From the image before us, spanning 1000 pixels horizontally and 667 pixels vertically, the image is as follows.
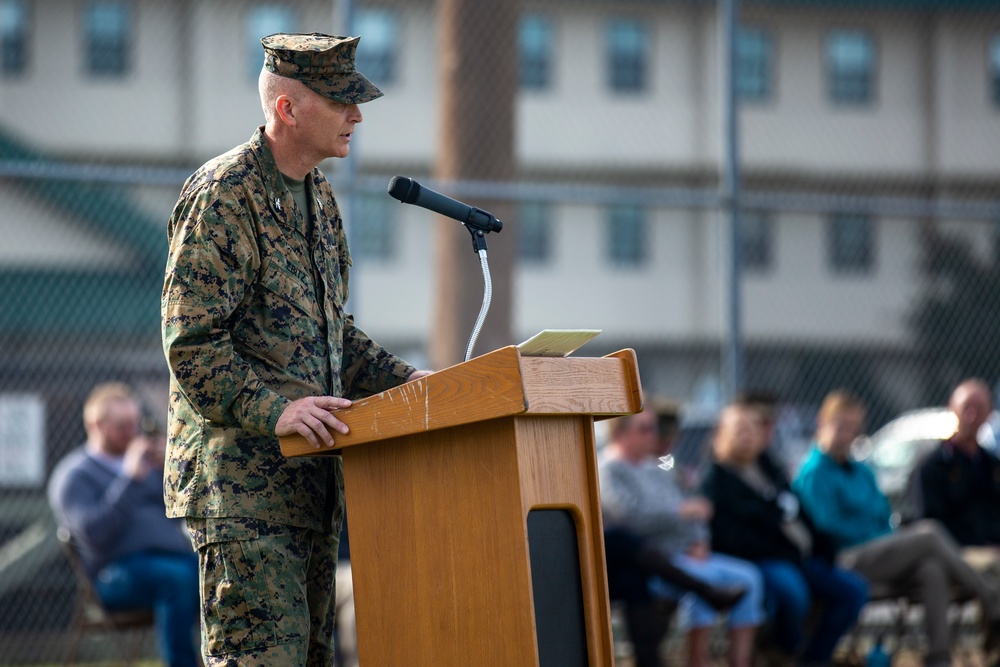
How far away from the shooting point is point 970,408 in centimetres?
783

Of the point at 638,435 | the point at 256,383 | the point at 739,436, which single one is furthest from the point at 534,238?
the point at 256,383

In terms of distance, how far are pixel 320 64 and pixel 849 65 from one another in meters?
21.1

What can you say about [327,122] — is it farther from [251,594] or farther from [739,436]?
[739,436]

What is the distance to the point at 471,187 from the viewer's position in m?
7.32

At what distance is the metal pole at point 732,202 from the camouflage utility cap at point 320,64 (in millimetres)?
4708

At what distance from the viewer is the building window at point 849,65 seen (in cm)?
2216

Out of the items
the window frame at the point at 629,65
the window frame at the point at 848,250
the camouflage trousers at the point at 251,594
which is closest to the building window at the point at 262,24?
the window frame at the point at 629,65

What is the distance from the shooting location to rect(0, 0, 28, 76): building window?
1778 centimetres

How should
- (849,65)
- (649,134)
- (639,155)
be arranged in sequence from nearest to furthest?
(849,65)
(639,155)
(649,134)

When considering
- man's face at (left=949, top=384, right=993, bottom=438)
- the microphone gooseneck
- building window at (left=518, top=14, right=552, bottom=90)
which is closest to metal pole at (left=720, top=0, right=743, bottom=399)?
man's face at (left=949, top=384, right=993, bottom=438)

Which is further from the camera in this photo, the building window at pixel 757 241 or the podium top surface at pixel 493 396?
the building window at pixel 757 241

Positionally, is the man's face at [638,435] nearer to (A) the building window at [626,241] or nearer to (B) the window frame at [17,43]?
(B) the window frame at [17,43]

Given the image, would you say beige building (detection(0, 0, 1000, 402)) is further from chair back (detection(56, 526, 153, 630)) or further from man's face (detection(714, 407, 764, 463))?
chair back (detection(56, 526, 153, 630))

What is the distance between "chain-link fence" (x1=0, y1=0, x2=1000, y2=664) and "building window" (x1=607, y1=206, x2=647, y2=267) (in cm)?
5
